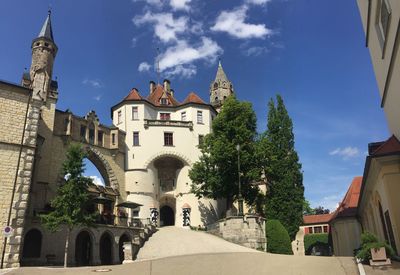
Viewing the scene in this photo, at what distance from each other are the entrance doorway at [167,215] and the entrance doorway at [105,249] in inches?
609

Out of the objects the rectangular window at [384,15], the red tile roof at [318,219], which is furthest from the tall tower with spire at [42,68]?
the red tile roof at [318,219]

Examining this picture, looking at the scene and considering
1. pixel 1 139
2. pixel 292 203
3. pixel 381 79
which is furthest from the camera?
pixel 292 203

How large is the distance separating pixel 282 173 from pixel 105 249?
19028mm

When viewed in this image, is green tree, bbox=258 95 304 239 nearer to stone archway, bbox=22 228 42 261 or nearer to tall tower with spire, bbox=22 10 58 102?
stone archway, bbox=22 228 42 261

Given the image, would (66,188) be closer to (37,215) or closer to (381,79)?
(37,215)

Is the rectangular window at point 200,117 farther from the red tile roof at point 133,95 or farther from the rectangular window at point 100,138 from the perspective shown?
the rectangular window at point 100,138

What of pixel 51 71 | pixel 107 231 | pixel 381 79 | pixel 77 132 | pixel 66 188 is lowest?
pixel 107 231

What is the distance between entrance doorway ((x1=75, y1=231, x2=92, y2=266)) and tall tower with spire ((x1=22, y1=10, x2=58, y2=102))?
1430cm

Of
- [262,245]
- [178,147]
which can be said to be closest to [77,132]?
[178,147]

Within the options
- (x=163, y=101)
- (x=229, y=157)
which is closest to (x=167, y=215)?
(x=163, y=101)

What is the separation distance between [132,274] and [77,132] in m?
27.7

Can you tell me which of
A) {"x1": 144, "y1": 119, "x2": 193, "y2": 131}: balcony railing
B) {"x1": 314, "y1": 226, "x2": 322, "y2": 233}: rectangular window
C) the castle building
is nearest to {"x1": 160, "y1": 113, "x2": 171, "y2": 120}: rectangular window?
the castle building

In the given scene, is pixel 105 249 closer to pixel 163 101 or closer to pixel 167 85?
pixel 163 101

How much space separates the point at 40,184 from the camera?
34.2 m
